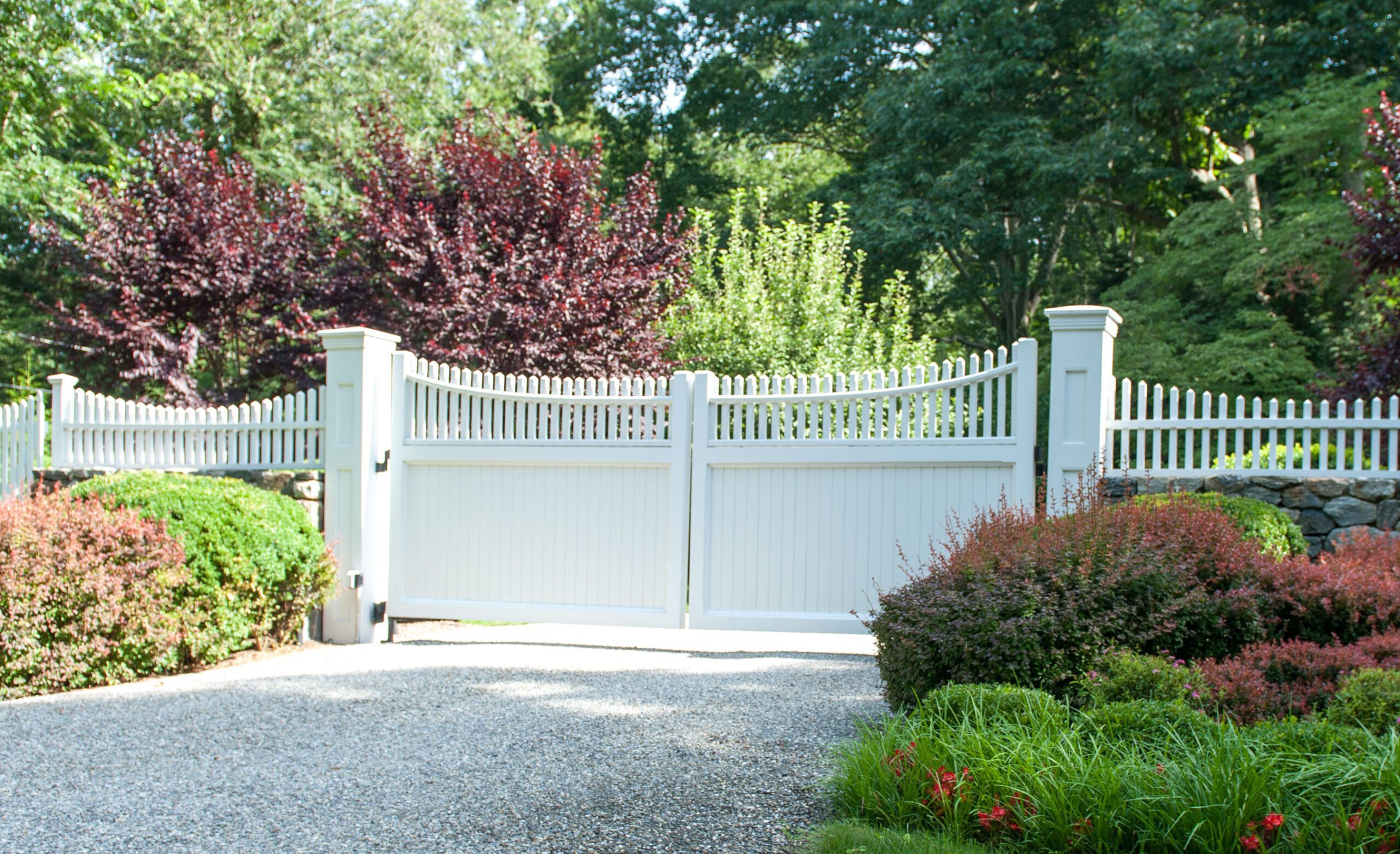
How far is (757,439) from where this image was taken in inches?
253

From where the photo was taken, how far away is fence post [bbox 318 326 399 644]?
22.1 feet

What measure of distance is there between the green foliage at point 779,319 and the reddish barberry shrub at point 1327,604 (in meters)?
6.08

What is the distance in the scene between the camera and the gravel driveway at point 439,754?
10.2 feet

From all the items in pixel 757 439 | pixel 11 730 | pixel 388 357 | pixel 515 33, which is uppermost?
pixel 515 33

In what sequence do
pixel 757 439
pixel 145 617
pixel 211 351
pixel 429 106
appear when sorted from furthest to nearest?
pixel 429 106 → pixel 211 351 → pixel 757 439 → pixel 145 617

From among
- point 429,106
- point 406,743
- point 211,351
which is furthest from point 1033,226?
point 406,743

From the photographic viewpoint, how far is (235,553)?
19.5 feet

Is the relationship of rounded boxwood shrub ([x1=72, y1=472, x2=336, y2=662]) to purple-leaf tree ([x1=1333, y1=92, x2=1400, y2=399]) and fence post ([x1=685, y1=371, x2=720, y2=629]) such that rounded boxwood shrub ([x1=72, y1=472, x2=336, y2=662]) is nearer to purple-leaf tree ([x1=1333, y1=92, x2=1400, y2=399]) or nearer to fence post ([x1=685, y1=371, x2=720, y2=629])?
fence post ([x1=685, y1=371, x2=720, y2=629])

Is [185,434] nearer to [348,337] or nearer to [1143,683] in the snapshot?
[348,337]

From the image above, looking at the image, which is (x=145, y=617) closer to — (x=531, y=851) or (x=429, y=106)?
(x=531, y=851)

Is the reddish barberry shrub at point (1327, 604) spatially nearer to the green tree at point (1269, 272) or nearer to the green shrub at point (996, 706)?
the green shrub at point (996, 706)

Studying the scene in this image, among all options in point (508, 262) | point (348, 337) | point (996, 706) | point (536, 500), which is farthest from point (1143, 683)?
point (508, 262)

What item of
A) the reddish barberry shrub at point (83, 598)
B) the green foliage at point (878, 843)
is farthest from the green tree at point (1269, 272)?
the reddish barberry shrub at point (83, 598)

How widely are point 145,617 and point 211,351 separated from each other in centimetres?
610
